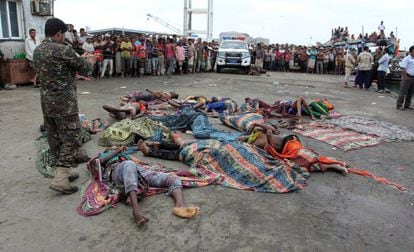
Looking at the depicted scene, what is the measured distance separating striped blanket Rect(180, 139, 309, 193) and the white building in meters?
9.56

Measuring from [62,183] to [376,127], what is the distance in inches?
257

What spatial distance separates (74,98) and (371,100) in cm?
1052

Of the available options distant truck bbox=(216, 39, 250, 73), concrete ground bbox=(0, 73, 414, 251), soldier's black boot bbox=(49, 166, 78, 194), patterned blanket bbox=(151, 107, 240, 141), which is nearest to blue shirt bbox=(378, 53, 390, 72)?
distant truck bbox=(216, 39, 250, 73)

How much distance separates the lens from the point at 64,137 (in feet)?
13.3

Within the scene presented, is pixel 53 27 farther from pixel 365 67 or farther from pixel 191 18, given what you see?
pixel 191 18

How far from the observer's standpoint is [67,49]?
12.7 feet

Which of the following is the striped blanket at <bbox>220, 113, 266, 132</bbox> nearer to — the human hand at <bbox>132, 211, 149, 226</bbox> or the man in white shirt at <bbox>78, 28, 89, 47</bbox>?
the human hand at <bbox>132, 211, 149, 226</bbox>

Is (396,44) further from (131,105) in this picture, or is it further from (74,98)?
(74,98)

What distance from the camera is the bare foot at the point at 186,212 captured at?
338 cm

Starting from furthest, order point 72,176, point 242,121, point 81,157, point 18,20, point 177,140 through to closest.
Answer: point 18,20
point 242,121
point 177,140
point 81,157
point 72,176

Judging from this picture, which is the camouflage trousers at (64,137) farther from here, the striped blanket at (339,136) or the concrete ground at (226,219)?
the striped blanket at (339,136)

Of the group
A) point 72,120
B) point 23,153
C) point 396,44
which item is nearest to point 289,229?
point 72,120

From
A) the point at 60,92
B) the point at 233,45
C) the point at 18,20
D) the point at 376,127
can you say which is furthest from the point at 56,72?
the point at 233,45

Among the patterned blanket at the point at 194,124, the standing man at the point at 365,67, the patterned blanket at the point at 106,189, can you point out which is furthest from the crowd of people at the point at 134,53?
the patterned blanket at the point at 106,189
